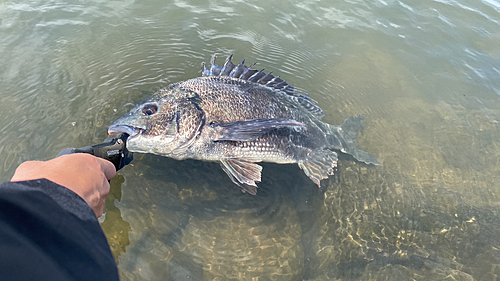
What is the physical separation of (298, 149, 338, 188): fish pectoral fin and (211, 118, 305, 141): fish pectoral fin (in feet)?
2.77

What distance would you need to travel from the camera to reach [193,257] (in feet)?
10.2

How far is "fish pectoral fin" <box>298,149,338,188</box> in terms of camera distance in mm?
3773

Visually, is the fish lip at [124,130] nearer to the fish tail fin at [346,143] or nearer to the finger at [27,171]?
the finger at [27,171]

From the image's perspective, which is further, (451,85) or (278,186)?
(451,85)

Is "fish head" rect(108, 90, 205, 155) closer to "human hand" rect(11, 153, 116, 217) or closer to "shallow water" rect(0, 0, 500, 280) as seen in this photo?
"shallow water" rect(0, 0, 500, 280)

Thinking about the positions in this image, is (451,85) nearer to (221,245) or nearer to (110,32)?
(221,245)

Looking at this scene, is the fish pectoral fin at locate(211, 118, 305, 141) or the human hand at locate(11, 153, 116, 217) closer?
the human hand at locate(11, 153, 116, 217)

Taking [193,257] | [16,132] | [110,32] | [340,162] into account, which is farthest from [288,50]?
[16,132]

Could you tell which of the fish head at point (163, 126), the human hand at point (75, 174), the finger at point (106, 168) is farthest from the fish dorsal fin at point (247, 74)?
the human hand at point (75, 174)

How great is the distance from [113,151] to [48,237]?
1.76m

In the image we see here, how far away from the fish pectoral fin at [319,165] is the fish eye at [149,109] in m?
2.14

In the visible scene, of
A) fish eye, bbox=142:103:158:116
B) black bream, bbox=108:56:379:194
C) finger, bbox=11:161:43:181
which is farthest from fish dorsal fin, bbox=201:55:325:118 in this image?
finger, bbox=11:161:43:181

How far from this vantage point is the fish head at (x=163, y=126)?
10.4ft

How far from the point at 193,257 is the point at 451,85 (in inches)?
265
